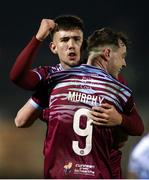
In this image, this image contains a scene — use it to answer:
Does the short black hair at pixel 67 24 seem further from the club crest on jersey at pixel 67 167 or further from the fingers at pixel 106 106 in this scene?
the club crest on jersey at pixel 67 167

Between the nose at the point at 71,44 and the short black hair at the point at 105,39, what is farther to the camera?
the short black hair at the point at 105,39

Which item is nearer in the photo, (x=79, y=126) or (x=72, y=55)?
(x=79, y=126)

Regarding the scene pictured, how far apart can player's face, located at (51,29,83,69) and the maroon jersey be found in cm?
5

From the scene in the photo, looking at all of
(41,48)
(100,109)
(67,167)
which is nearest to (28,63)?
(100,109)

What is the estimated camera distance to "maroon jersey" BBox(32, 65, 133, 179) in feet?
7.26

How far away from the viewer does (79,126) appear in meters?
2.23

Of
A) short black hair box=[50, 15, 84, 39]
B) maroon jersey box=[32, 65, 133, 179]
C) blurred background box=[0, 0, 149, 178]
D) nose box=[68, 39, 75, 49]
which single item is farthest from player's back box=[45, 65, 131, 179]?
blurred background box=[0, 0, 149, 178]

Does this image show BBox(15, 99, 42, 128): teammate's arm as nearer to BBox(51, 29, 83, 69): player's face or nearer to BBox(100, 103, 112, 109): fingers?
BBox(51, 29, 83, 69): player's face

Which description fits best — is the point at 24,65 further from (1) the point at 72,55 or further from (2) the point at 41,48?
(2) the point at 41,48

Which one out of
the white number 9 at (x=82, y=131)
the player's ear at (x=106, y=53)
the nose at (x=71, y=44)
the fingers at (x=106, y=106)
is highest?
the nose at (x=71, y=44)

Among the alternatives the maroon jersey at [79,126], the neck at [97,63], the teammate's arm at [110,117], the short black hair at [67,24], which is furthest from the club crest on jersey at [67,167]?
the short black hair at [67,24]

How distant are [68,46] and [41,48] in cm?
214

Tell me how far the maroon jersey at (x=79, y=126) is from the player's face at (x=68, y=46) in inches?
2.0

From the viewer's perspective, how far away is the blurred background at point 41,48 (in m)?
4.45
